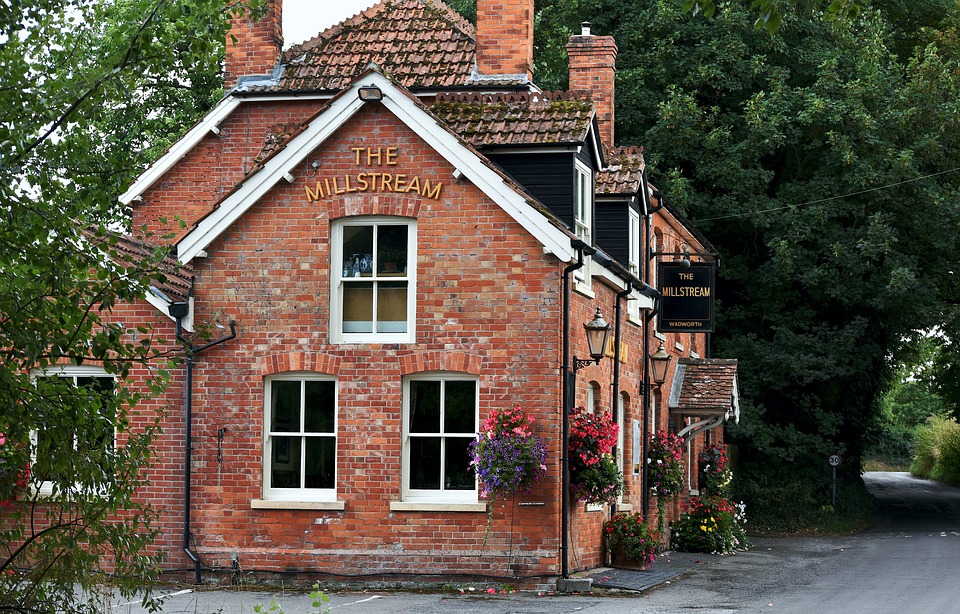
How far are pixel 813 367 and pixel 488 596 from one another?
803 inches

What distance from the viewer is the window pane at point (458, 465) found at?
1819 cm

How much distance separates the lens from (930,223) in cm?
3409

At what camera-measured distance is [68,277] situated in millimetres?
7531

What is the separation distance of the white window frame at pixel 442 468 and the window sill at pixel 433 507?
0.13 meters

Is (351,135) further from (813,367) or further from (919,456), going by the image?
(919,456)

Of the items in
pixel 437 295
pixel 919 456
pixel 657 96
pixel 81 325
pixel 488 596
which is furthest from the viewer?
pixel 919 456

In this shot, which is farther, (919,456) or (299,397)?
(919,456)

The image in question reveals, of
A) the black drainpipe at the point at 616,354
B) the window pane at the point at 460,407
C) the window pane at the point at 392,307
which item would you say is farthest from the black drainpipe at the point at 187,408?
the black drainpipe at the point at 616,354

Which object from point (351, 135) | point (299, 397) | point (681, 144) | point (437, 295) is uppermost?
point (681, 144)

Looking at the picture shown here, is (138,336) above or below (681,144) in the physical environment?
below

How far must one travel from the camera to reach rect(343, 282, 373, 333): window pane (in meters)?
18.8

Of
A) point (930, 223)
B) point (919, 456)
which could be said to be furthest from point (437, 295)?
point (919, 456)

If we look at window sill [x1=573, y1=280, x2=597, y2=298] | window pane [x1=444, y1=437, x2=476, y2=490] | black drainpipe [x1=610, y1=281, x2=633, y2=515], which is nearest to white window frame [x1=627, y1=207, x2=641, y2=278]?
black drainpipe [x1=610, y1=281, x2=633, y2=515]

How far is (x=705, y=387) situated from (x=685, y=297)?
266 centimetres
